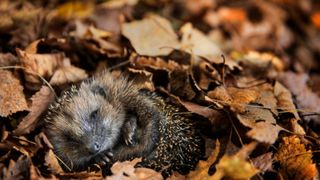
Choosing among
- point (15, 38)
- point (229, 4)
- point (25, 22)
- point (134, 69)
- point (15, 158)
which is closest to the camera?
point (15, 158)

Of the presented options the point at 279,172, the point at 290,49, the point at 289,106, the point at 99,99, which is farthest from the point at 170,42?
the point at 290,49

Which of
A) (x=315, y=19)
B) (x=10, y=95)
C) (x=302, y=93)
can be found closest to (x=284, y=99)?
(x=302, y=93)

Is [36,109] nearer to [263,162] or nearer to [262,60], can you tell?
[263,162]

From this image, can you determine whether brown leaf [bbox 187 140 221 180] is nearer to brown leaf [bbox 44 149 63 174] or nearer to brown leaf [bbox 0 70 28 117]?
brown leaf [bbox 44 149 63 174]

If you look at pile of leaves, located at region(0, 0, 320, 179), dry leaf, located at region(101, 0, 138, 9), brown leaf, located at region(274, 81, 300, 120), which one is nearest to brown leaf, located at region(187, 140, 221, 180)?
pile of leaves, located at region(0, 0, 320, 179)

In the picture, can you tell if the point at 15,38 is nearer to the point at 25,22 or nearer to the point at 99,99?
the point at 25,22

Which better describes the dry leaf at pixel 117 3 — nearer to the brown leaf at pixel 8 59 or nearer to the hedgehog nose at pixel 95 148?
the brown leaf at pixel 8 59

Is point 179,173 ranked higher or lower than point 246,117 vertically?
lower
